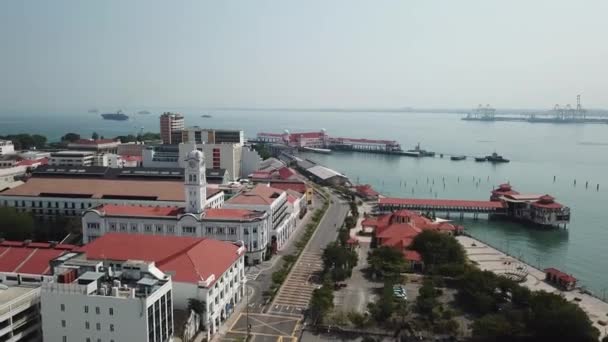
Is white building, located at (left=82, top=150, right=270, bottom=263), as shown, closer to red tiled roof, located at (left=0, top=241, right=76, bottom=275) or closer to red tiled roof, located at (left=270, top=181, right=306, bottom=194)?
red tiled roof, located at (left=0, top=241, right=76, bottom=275)

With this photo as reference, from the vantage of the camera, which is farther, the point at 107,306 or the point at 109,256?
the point at 109,256

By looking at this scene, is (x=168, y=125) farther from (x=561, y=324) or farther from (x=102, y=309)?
(x=561, y=324)

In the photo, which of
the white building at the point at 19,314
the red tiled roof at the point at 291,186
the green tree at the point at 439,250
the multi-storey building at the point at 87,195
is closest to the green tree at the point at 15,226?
the multi-storey building at the point at 87,195

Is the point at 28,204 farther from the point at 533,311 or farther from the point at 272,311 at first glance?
the point at 533,311

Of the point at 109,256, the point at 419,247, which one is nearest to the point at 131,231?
the point at 109,256

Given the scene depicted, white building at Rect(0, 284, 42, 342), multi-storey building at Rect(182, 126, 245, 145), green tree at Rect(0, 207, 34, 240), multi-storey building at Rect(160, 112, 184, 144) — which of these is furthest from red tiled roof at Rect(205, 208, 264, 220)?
multi-storey building at Rect(160, 112, 184, 144)

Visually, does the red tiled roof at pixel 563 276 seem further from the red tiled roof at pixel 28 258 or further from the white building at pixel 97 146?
the white building at pixel 97 146

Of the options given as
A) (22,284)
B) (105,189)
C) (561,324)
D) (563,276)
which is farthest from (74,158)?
(561,324)
